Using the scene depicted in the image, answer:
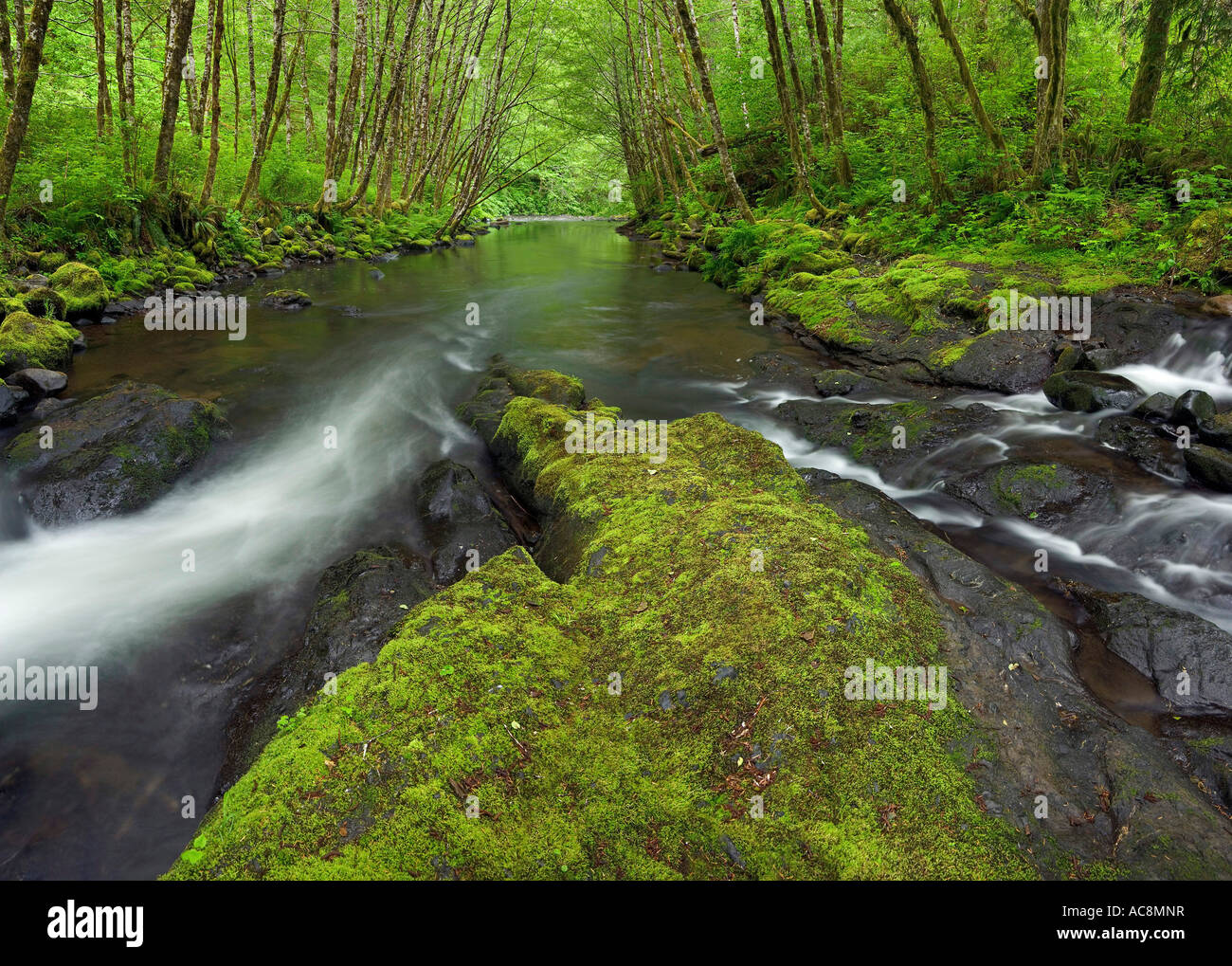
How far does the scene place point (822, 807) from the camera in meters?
2.50

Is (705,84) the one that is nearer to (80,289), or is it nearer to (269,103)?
(269,103)

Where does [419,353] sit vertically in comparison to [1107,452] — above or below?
above

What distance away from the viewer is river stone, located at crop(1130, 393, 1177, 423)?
7027 millimetres

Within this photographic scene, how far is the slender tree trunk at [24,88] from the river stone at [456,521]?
8605 mm

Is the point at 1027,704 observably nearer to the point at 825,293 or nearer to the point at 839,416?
the point at 839,416

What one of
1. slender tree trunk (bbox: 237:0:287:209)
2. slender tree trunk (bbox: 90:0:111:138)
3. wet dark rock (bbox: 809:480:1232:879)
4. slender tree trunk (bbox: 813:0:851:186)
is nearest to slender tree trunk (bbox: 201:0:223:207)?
slender tree trunk (bbox: 237:0:287:209)

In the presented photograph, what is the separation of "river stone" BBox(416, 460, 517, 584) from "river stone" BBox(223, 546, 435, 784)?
1.75 ft

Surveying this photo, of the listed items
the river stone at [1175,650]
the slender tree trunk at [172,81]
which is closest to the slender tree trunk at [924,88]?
the river stone at [1175,650]

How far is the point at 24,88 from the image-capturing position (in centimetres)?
925

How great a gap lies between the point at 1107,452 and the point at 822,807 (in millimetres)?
6534

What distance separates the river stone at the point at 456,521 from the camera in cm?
557

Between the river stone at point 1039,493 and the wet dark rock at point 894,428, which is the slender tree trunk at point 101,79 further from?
the river stone at point 1039,493
